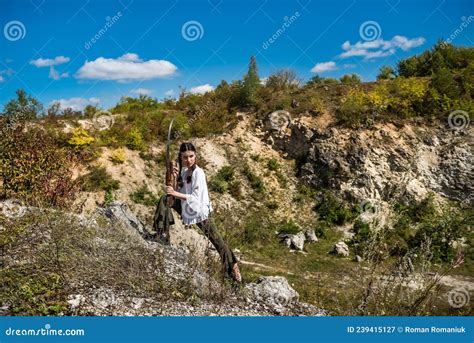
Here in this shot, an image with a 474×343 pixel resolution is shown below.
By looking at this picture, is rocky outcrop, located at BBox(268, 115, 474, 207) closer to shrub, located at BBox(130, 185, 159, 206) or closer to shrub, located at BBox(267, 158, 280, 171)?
shrub, located at BBox(267, 158, 280, 171)

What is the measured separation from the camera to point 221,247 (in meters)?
6.21

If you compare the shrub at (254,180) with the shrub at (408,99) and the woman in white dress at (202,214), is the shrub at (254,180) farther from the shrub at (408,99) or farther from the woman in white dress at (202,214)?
the woman in white dress at (202,214)

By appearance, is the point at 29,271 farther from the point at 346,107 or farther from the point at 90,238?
the point at 346,107

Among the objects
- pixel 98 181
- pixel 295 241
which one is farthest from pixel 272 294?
pixel 98 181

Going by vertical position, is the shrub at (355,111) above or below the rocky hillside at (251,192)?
above

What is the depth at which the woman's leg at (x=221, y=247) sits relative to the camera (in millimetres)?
6145

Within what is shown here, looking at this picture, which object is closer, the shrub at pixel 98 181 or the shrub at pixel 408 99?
the shrub at pixel 98 181

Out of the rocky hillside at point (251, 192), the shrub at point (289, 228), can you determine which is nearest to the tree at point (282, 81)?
the rocky hillside at point (251, 192)

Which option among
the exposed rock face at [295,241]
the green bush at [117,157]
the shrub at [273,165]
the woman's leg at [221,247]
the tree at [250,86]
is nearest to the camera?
the woman's leg at [221,247]

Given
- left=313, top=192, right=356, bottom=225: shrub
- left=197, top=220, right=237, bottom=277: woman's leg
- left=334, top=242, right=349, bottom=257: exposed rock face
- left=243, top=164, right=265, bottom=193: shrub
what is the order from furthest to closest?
left=243, top=164, right=265, bottom=193: shrub
left=313, top=192, right=356, bottom=225: shrub
left=334, top=242, right=349, bottom=257: exposed rock face
left=197, top=220, right=237, bottom=277: woman's leg

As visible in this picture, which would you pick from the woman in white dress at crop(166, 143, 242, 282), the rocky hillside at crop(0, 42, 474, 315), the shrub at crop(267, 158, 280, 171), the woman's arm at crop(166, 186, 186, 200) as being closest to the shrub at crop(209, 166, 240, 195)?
the rocky hillside at crop(0, 42, 474, 315)

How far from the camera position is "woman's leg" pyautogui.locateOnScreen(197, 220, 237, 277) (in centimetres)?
614

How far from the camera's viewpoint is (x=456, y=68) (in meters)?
21.9

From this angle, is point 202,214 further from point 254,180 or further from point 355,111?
point 355,111
